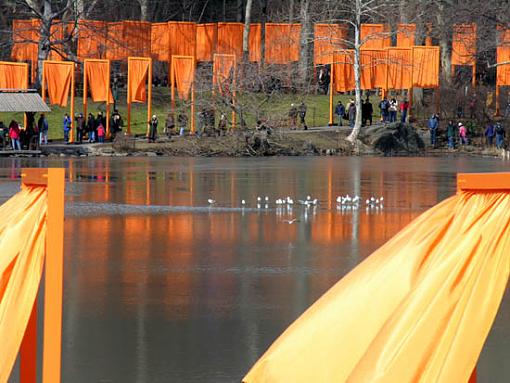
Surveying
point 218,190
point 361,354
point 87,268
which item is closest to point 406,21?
point 218,190

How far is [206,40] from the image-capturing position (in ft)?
190

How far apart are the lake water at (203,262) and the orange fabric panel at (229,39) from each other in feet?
78.2

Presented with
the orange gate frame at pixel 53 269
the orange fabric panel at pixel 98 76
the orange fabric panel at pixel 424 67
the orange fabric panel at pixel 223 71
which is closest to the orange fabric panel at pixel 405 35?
the orange fabric panel at pixel 424 67

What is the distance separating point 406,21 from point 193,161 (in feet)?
78.0

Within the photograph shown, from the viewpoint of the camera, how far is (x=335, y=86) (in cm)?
5731

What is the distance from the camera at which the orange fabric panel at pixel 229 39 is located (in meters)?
57.6

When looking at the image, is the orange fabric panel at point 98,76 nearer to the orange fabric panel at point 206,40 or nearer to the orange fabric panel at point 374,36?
the orange fabric panel at point 206,40

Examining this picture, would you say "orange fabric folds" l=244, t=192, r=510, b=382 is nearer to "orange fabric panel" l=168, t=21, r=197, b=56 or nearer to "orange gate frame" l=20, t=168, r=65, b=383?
"orange gate frame" l=20, t=168, r=65, b=383

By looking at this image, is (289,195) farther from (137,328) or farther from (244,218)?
(137,328)

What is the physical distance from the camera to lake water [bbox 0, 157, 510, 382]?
406 inches

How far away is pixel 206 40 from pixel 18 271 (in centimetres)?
5342

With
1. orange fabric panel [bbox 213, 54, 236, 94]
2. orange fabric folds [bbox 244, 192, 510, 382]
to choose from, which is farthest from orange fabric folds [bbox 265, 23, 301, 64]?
orange fabric folds [bbox 244, 192, 510, 382]

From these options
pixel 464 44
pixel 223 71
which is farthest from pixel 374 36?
pixel 223 71

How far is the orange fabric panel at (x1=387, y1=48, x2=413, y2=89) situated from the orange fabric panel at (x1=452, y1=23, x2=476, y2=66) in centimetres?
481
